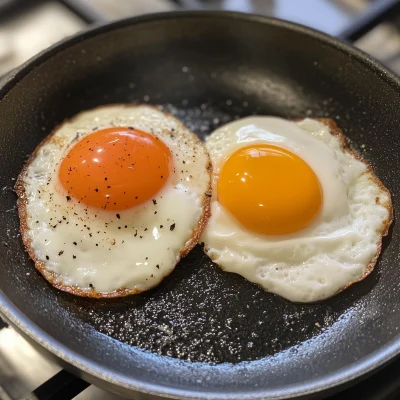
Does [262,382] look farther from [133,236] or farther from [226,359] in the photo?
[133,236]

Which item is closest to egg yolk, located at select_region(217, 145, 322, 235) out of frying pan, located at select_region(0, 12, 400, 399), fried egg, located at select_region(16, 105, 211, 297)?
fried egg, located at select_region(16, 105, 211, 297)

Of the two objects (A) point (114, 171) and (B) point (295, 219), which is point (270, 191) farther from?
(A) point (114, 171)

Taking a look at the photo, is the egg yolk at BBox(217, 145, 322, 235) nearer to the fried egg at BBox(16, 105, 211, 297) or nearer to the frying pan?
the fried egg at BBox(16, 105, 211, 297)

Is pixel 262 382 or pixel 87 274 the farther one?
pixel 87 274

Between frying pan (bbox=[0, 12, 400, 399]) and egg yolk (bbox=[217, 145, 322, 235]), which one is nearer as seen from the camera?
frying pan (bbox=[0, 12, 400, 399])

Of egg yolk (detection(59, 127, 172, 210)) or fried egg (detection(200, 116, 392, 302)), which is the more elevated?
egg yolk (detection(59, 127, 172, 210))

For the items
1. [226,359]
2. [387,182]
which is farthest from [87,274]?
[387,182]
